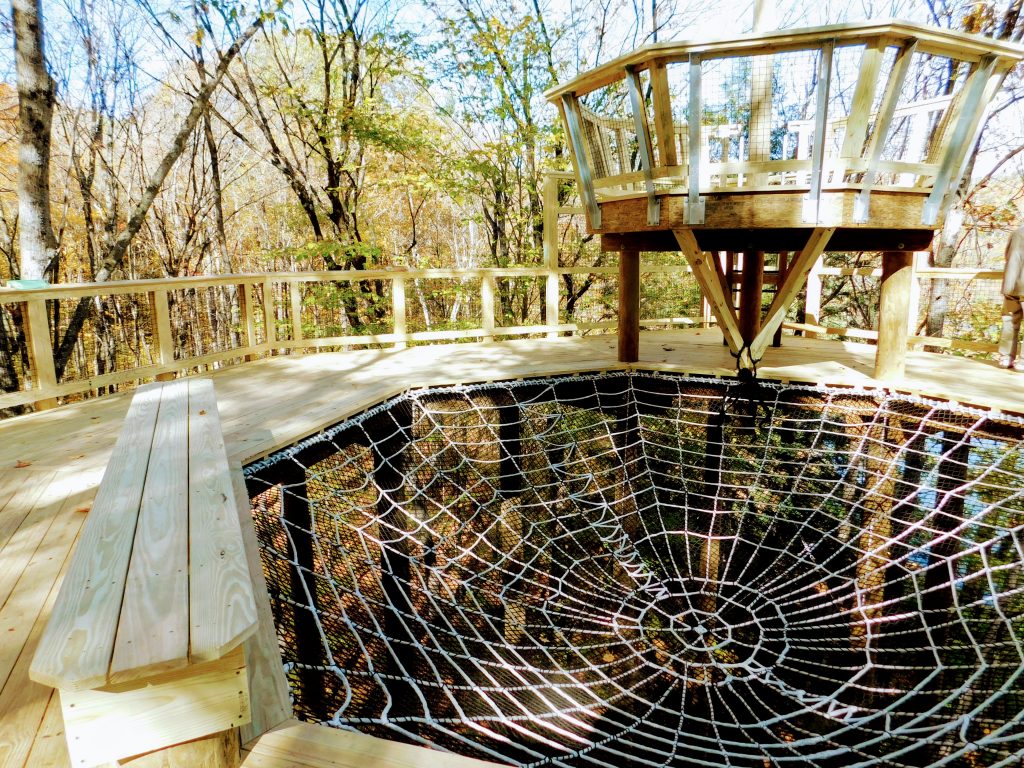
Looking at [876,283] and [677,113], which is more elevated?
[677,113]

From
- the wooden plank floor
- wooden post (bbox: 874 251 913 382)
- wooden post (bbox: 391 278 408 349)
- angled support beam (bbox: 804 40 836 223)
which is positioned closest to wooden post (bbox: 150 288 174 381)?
the wooden plank floor

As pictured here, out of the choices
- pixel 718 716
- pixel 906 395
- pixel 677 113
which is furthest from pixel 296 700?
pixel 677 113

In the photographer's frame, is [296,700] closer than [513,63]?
Yes

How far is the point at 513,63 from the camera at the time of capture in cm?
984

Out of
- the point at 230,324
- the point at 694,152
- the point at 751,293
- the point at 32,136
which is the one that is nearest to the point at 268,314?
the point at 230,324

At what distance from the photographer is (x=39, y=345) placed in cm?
399

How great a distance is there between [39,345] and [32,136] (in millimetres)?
2785

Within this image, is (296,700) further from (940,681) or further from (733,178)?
(733,178)

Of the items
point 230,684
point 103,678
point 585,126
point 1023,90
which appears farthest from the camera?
point 1023,90

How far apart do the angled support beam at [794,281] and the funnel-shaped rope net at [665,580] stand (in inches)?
17.4

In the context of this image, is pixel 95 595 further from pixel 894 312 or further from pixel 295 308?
pixel 295 308

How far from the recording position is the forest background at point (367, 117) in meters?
9.30

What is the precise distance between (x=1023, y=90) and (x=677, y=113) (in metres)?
4.62

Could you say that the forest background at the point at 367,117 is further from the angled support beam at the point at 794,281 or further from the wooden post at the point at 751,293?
the angled support beam at the point at 794,281
